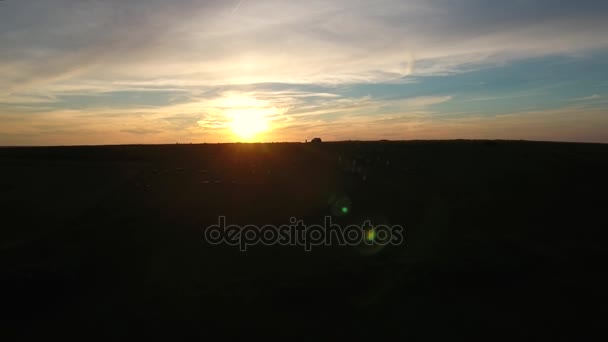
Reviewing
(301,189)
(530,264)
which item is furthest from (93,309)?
(301,189)

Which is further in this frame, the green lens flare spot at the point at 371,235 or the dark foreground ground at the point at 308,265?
the green lens flare spot at the point at 371,235

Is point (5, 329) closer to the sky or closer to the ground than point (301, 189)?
closer to the ground

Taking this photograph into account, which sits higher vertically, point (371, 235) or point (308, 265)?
point (371, 235)

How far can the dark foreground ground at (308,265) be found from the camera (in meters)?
10.5

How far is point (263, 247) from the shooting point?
15789 millimetres

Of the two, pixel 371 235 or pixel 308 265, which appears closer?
pixel 308 265

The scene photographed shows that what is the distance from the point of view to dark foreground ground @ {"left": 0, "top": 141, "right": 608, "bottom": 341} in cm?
1046

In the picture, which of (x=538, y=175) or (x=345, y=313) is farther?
→ (x=538, y=175)

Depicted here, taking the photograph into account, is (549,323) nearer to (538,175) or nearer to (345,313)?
(345,313)

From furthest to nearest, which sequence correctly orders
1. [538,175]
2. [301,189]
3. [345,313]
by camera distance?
[538,175] → [301,189] → [345,313]

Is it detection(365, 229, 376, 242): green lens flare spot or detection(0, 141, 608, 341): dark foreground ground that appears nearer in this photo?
detection(0, 141, 608, 341): dark foreground ground

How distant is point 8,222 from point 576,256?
24661 mm

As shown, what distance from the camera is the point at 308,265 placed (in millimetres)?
14078

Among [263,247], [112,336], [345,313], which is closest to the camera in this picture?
[112,336]
